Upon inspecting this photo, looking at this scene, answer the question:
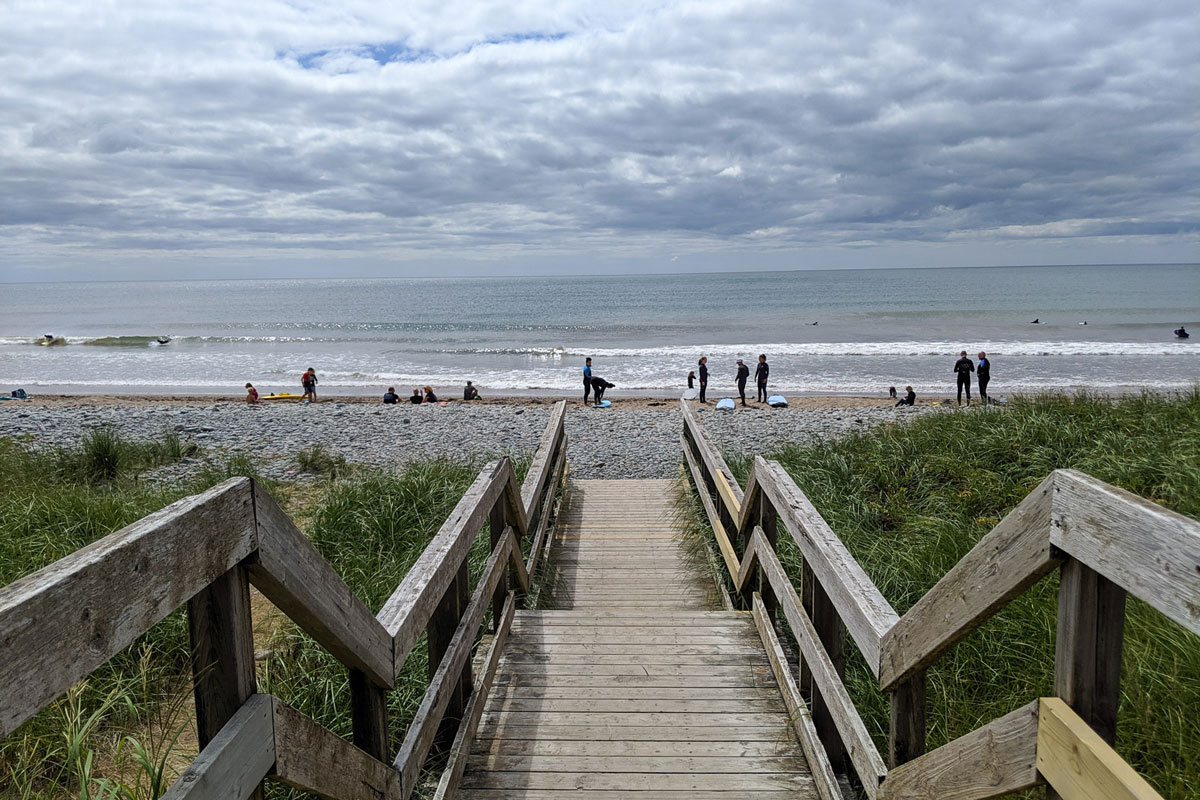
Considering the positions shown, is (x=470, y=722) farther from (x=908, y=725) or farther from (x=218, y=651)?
(x=218, y=651)

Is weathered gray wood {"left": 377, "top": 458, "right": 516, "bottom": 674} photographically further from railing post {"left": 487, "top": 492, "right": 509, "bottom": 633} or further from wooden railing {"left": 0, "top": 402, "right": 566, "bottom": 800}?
railing post {"left": 487, "top": 492, "right": 509, "bottom": 633}

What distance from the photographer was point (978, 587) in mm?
1800

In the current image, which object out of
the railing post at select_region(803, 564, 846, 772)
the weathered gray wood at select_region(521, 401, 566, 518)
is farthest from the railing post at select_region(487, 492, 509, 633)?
the railing post at select_region(803, 564, 846, 772)

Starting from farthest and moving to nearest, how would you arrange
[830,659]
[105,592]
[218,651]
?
1. [830,659]
2. [218,651]
3. [105,592]

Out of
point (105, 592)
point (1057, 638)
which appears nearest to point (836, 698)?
point (1057, 638)

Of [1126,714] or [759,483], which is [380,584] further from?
[1126,714]

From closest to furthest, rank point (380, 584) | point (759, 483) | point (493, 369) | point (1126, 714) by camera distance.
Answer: point (1126, 714)
point (759, 483)
point (380, 584)
point (493, 369)

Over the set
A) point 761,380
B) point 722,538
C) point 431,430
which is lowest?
point 431,430

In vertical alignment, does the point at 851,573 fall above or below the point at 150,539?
below

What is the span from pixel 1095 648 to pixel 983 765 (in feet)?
1.64

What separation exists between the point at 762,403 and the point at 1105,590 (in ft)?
74.4

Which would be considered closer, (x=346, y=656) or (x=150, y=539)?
(x=150, y=539)

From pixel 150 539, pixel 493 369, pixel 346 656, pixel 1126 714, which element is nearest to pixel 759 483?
pixel 1126 714

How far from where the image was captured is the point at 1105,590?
1445mm
